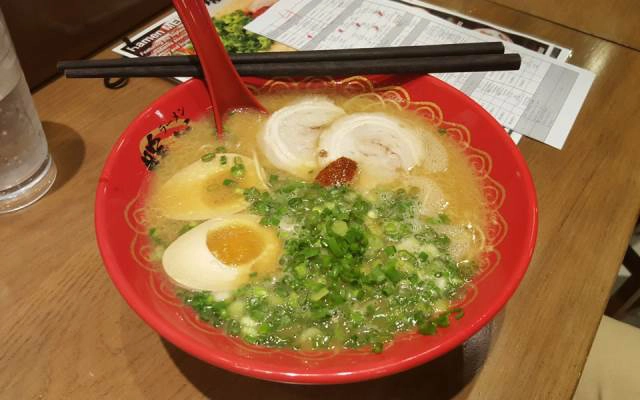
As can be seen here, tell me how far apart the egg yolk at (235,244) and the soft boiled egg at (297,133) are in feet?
→ 0.70

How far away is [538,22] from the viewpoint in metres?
1.73

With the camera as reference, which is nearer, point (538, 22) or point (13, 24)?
point (13, 24)

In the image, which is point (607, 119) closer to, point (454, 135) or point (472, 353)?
point (454, 135)

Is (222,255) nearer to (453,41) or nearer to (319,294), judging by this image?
(319,294)

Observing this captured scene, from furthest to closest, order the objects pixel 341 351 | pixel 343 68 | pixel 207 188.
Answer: pixel 343 68 < pixel 207 188 < pixel 341 351

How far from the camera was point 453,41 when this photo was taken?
5.41 ft

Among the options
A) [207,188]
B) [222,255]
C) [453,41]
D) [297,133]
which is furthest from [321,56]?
[453,41]

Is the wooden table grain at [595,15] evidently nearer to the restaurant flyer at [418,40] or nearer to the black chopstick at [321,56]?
the restaurant flyer at [418,40]

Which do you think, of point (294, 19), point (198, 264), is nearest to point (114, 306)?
point (198, 264)

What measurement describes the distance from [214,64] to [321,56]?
9.5 inches

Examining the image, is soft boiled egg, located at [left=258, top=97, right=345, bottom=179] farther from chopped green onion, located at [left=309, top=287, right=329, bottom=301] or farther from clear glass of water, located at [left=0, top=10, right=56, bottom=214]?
clear glass of water, located at [left=0, top=10, right=56, bottom=214]

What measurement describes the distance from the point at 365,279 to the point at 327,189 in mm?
249

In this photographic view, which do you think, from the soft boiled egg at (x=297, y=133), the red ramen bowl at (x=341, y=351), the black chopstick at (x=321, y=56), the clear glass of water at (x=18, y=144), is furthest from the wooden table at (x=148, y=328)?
the soft boiled egg at (x=297, y=133)

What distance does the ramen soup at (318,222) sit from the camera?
0.88 m
